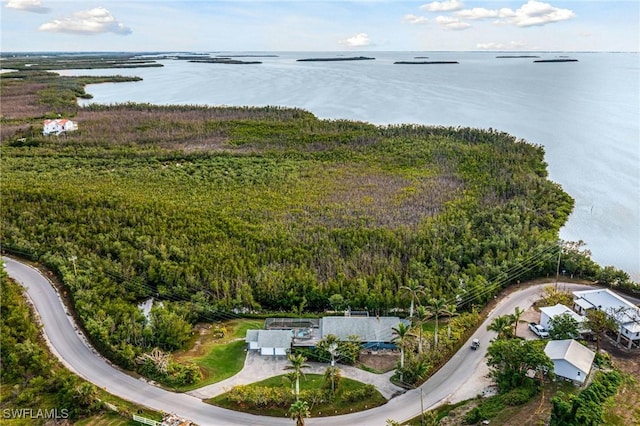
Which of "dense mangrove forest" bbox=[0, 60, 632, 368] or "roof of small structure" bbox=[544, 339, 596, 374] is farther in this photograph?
"dense mangrove forest" bbox=[0, 60, 632, 368]

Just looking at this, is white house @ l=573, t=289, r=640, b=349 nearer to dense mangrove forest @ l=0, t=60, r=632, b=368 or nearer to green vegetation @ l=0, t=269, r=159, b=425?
dense mangrove forest @ l=0, t=60, r=632, b=368

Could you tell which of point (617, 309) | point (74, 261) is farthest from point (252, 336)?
point (617, 309)

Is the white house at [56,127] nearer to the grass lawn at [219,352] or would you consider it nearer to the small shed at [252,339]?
the grass lawn at [219,352]

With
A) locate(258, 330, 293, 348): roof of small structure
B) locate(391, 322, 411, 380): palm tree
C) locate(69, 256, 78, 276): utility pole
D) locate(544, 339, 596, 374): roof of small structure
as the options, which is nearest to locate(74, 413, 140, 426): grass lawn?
locate(258, 330, 293, 348): roof of small structure

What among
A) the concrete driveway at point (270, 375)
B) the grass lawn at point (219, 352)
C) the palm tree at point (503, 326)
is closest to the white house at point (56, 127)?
the grass lawn at point (219, 352)

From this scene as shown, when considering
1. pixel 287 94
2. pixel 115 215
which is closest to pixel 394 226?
pixel 115 215

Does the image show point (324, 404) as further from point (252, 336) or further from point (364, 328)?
point (252, 336)
